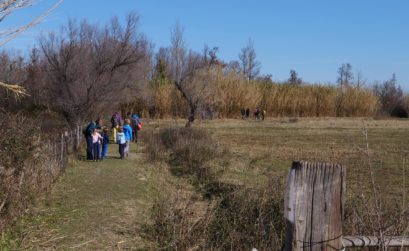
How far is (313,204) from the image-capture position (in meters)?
3.06

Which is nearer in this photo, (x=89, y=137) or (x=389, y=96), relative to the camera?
(x=89, y=137)

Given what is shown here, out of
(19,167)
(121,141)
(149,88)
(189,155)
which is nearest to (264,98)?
(149,88)

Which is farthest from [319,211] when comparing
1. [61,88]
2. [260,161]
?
[61,88]

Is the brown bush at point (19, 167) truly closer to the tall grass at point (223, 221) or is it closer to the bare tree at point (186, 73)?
the tall grass at point (223, 221)

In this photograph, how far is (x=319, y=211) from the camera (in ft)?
10.1

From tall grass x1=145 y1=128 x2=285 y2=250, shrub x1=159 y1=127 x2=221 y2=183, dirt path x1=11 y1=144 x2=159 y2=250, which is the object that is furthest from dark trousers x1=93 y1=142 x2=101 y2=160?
tall grass x1=145 y1=128 x2=285 y2=250

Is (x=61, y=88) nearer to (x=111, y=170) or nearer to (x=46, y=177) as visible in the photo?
(x=111, y=170)

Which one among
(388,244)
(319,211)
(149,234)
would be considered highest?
(319,211)

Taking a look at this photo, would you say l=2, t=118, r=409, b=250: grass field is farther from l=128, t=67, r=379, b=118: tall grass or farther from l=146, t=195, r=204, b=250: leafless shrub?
l=128, t=67, r=379, b=118: tall grass

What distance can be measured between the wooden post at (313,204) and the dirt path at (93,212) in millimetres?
4309

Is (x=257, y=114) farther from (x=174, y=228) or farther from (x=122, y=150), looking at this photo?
(x=174, y=228)

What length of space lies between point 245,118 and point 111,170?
35.2 m

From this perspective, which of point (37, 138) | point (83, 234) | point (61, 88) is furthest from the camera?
point (61, 88)

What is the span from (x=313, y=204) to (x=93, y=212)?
20.6 feet
